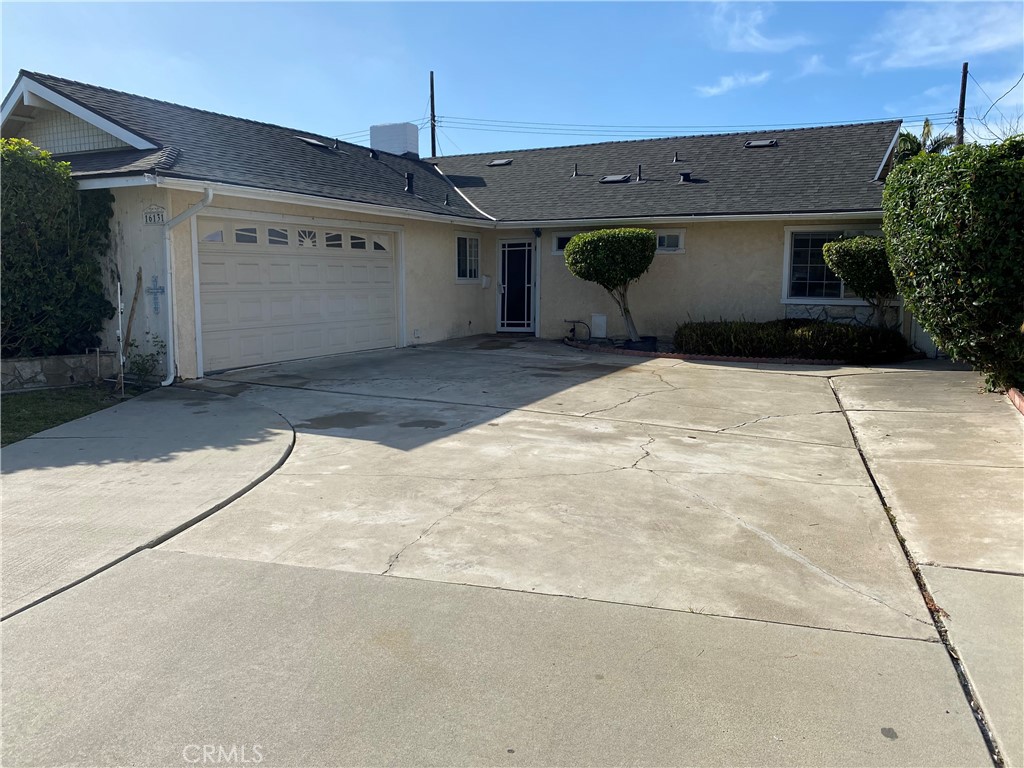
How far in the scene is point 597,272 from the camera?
596 inches

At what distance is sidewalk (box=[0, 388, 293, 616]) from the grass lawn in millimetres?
206

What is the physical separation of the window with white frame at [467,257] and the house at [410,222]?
54 mm

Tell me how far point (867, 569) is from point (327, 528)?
3513 millimetres

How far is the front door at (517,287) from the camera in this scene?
18.6m

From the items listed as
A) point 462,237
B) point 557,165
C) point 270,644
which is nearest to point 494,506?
point 270,644

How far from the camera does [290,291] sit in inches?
506

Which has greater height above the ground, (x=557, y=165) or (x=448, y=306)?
(x=557, y=165)

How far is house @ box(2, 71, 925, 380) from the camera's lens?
1082 centimetres

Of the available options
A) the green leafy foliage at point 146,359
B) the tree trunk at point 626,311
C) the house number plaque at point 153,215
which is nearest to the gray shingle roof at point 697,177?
the tree trunk at point 626,311

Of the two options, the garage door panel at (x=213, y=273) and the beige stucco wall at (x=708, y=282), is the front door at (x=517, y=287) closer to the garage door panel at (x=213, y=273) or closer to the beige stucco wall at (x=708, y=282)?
the beige stucco wall at (x=708, y=282)

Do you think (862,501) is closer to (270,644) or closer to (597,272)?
(270,644)

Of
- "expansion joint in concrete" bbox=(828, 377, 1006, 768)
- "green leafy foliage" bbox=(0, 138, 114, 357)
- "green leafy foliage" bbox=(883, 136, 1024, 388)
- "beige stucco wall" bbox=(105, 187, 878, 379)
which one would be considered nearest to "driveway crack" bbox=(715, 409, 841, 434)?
"green leafy foliage" bbox=(883, 136, 1024, 388)

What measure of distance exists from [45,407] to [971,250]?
1088 centimetres

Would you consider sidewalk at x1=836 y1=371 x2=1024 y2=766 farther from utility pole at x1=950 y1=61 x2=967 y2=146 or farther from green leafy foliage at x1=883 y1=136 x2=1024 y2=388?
utility pole at x1=950 y1=61 x2=967 y2=146
